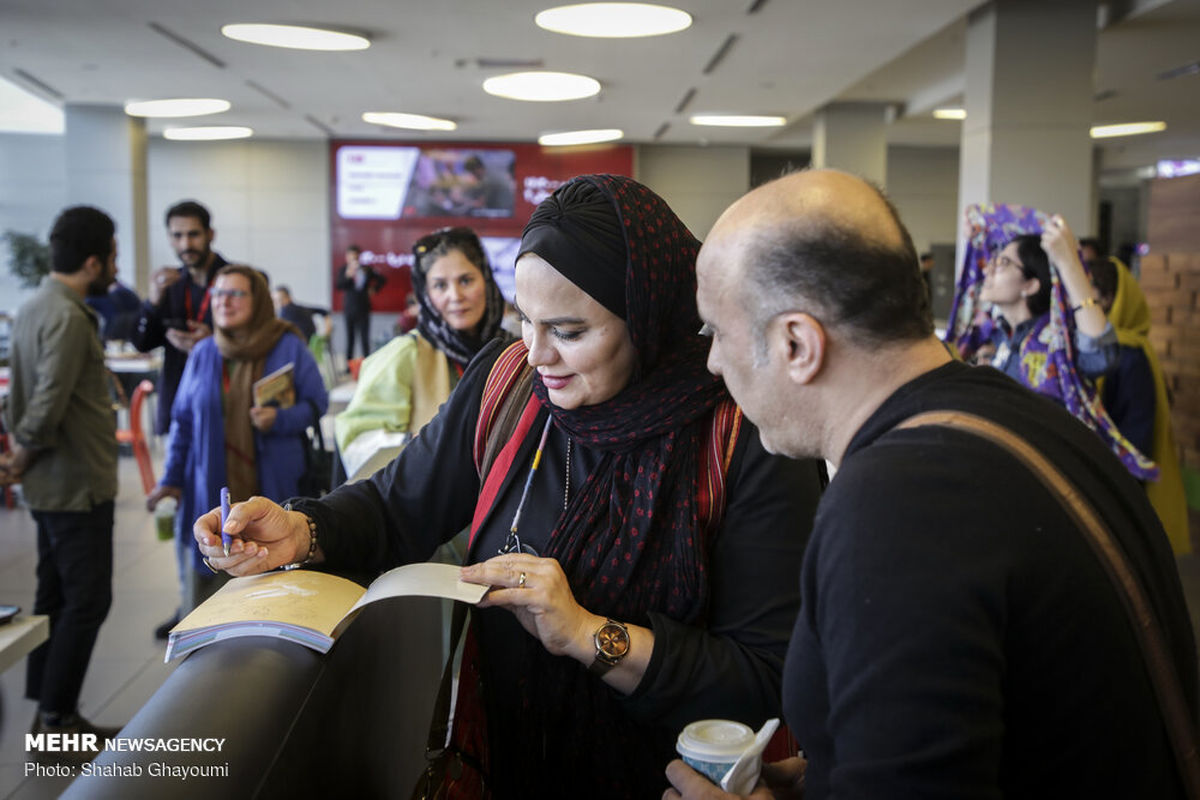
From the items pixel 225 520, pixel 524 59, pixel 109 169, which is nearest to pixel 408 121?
pixel 109 169

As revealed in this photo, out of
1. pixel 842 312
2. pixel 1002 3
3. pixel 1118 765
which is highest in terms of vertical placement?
pixel 1002 3

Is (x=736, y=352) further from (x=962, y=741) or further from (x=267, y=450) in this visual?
(x=267, y=450)

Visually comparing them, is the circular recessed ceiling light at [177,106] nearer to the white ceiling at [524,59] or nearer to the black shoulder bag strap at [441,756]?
A: the white ceiling at [524,59]

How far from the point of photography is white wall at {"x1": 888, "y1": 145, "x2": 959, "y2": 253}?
19422mm

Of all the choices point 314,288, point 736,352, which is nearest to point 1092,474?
point 736,352

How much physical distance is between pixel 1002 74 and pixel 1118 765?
8.27 m

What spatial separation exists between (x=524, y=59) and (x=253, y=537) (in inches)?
375

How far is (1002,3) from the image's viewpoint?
315 inches

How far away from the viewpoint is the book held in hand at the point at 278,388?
3.70 metres

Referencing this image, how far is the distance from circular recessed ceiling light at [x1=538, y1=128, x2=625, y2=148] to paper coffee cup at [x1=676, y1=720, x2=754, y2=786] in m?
15.6

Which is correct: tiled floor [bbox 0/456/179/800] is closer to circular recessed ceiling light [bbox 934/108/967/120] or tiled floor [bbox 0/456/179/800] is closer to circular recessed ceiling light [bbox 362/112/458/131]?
circular recessed ceiling light [bbox 362/112/458/131]

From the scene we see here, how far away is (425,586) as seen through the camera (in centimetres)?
133

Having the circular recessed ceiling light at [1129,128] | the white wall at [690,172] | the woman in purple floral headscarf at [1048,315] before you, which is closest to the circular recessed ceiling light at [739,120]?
the white wall at [690,172]

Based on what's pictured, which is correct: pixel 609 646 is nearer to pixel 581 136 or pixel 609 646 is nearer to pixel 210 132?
pixel 581 136
